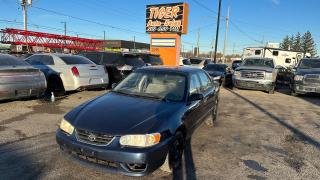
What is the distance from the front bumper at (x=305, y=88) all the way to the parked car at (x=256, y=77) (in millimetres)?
1155

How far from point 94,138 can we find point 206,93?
3120 mm

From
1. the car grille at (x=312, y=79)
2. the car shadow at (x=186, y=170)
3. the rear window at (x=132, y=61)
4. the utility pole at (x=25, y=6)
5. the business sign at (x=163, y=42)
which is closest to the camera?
the car shadow at (x=186, y=170)

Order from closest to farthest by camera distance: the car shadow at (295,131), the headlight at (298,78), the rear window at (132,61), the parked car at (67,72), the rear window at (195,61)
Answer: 1. the car shadow at (295,131)
2. the parked car at (67,72)
3. the rear window at (132,61)
4. the headlight at (298,78)
5. the rear window at (195,61)

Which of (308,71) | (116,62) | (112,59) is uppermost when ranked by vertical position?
(112,59)

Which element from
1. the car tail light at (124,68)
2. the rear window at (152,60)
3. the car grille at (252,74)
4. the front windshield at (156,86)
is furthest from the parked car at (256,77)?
the front windshield at (156,86)

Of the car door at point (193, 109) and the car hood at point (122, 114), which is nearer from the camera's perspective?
the car hood at point (122, 114)

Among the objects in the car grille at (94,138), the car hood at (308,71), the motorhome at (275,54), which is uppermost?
the motorhome at (275,54)

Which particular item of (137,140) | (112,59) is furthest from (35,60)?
(137,140)

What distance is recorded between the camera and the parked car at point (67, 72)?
1027cm

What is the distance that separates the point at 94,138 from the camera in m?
3.92

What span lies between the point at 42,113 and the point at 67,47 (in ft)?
108

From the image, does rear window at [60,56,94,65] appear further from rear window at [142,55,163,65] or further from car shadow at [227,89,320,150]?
car shadow at [227,89,320,150]

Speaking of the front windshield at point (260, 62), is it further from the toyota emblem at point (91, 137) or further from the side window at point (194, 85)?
the toyota emblem at point (91, 137)

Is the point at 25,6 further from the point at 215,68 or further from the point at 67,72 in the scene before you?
the point at 67,72
